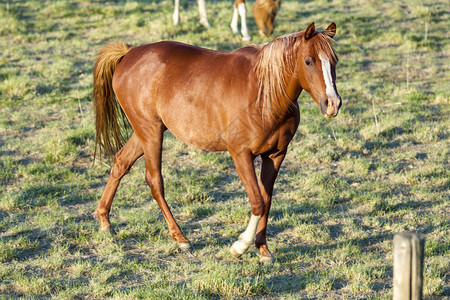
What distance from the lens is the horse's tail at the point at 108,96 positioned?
229 inches

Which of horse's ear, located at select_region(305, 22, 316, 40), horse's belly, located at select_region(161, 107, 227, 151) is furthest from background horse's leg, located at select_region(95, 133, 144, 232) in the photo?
horse's ear, located at select_region(305, 22, 316, 40)

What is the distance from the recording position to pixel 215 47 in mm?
12156

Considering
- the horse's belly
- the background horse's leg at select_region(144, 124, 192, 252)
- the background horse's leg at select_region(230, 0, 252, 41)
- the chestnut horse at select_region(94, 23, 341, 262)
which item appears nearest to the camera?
the chestnut horse at select_region(94, 23, 341, 262)

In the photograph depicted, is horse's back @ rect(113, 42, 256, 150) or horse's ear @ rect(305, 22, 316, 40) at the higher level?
horse's ear @ rect(305, 22, 316, 40)

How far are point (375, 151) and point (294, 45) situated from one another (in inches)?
151

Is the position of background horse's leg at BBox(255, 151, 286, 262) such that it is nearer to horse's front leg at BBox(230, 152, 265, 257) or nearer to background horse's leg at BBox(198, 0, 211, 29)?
horse's front leg at BBox(230, 152, 265, 257)

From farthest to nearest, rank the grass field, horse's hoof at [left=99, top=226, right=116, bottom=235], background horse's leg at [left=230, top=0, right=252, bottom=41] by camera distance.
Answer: background horse's leg at [left=230, top=0, right=252, bottom=41] → horse's hoof at [left=99, top=226, right=116, bottom=235] → the grass field

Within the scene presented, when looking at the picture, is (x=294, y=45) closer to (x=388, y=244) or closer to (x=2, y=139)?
(x=388, y=244)

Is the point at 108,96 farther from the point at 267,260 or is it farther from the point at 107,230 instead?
the point at 267,260

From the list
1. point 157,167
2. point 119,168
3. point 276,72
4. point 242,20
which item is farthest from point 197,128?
point 242,20

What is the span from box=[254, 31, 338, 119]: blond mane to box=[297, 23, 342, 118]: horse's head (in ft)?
0.37

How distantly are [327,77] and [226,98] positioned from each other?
38.9 inches

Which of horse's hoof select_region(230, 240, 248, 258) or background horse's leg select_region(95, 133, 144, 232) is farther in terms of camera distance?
background horse's leg select_region(95, 133, 144, 232)

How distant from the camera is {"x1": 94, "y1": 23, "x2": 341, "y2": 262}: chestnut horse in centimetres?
450
